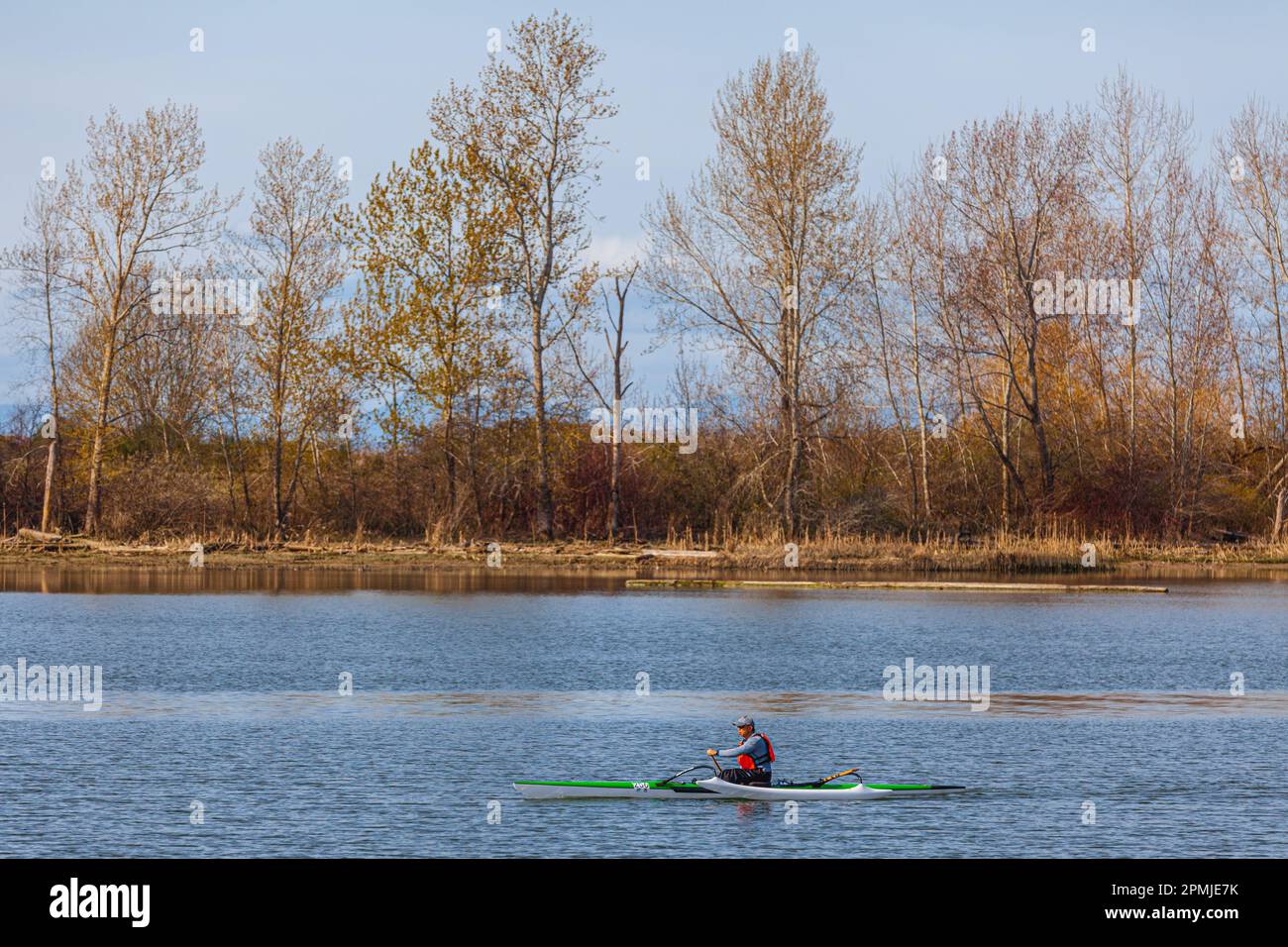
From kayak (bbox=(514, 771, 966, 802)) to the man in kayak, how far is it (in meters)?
0.14

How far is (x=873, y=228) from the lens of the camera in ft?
196

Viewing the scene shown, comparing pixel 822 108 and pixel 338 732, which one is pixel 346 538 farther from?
pixel 338 732

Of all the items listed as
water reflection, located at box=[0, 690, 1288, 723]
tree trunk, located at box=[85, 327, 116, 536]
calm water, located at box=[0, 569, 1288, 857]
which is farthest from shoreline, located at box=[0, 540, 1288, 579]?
water reflection, located at box=[0, 690, 1288, 723]

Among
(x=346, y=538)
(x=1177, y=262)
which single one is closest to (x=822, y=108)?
(x=1177, y=262)

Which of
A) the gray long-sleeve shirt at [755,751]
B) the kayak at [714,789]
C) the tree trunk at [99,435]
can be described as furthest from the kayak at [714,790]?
the tree trunk at [99,435]

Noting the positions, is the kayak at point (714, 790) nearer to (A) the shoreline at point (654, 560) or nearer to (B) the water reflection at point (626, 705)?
(B) the water reflection at point (626, 705)

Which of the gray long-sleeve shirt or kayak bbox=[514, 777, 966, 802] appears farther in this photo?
the gray long-sleeve shirt

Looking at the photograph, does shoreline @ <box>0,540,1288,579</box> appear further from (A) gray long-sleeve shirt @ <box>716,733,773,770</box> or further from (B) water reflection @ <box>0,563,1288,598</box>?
(A) gray long-sleeve shirt @ <box>716,733,773,770</box>

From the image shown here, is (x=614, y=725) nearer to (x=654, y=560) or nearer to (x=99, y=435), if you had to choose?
(x=654, y=560)

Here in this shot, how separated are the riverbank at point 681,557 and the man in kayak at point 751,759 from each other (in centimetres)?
3449

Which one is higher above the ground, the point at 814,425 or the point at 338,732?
the point at 814,425

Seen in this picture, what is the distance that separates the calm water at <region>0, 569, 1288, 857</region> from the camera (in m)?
18.5
